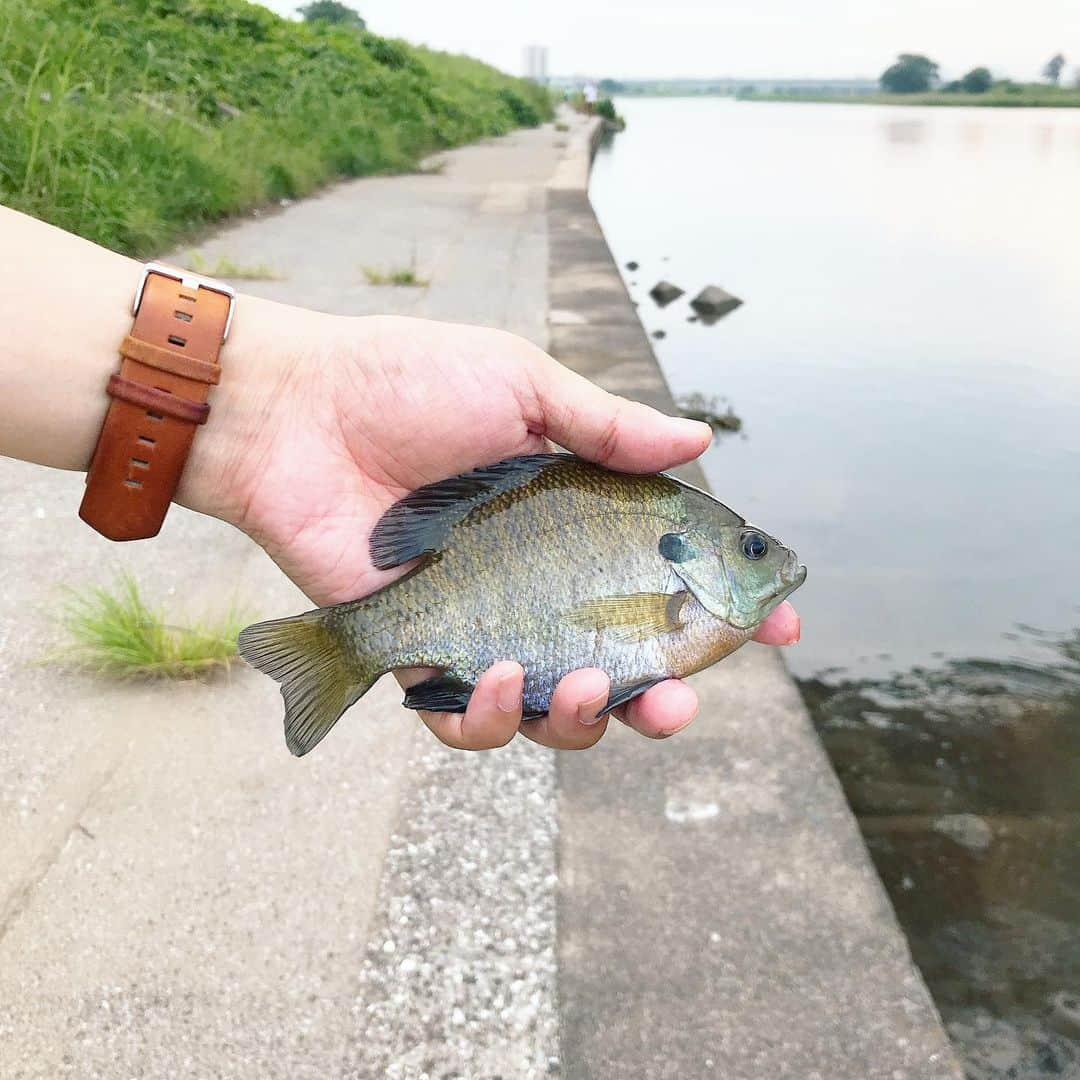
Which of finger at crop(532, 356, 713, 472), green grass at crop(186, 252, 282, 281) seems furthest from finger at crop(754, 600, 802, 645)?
green grass at crop(186, 252, 282, 281)

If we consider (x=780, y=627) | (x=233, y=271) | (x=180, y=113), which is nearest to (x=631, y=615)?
(x=780, y=627)

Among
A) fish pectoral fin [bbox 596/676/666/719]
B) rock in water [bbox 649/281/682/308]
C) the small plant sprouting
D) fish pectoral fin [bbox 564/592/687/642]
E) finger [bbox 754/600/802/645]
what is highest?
fish pectoral fin [bbox 564/592/687/642]

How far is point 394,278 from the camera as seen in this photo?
10.1 metres

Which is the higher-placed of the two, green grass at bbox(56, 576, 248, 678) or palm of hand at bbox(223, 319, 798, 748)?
palm of hand at bbox(223, 319, 798, 748)

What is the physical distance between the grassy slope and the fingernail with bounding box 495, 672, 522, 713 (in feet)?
22.8

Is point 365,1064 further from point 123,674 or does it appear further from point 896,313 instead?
point 896,313

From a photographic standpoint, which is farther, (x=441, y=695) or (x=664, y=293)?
(x=664, y=293)

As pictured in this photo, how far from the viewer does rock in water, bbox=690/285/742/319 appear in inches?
625

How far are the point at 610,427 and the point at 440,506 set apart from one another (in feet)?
1.47

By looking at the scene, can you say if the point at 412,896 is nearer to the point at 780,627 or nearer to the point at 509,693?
the point at 509,693

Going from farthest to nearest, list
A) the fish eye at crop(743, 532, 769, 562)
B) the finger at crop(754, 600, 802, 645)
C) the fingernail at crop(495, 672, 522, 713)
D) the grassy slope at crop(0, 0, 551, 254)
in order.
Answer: the grassy slope at crop(0, 0, 551, 254) < the finger at crop(754, 600, 802, 645) < the fish eye at crop(743, 532, 769, 562) < the fingernail at crop(495, 672, 522, 713)

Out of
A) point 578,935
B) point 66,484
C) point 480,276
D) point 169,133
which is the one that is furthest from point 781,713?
point 169,133

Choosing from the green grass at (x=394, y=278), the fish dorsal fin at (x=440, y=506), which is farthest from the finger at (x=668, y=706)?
the green grass at (x=394, y=278)

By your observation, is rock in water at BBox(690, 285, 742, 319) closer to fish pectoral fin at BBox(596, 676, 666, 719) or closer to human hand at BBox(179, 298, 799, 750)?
human hand at BBox(179, 298, 799, 750)
